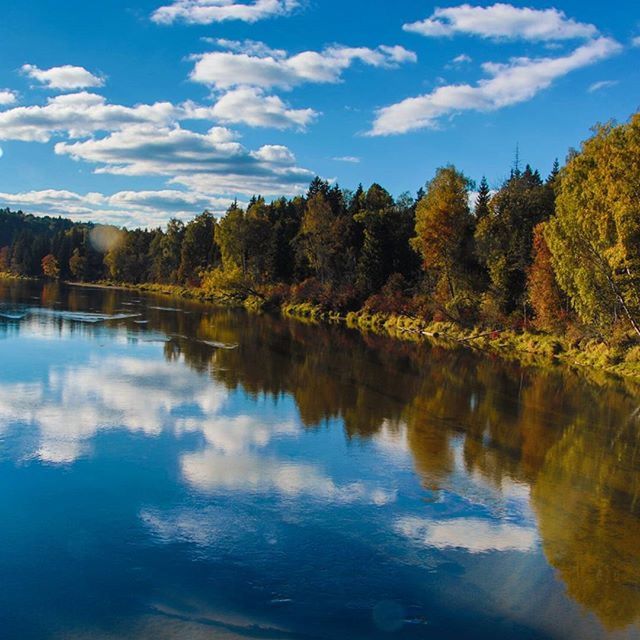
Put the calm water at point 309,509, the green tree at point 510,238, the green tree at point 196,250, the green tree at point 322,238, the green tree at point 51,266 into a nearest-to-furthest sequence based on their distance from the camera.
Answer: the calm water at point 309,509 → the green tree at point 510,238 → the green tree at point 322,238 → the green tree at point 196,250 → the green tree at point 51,266

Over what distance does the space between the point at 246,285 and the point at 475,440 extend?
60.1 m

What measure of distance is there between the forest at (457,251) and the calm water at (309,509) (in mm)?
8779

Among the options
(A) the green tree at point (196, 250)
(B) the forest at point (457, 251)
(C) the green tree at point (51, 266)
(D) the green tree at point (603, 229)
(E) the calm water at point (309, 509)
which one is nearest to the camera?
(E) the calm water at point (309, 509)

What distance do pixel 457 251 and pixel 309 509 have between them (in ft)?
139

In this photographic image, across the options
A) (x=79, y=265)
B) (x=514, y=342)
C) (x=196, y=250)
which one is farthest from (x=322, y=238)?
(x=79, y=265)

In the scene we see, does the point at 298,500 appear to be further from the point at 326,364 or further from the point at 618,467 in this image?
the point at 326,364

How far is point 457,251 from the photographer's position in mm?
51406

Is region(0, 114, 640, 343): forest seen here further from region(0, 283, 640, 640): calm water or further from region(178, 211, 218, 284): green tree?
region(0, 283, 640, 640): calm water

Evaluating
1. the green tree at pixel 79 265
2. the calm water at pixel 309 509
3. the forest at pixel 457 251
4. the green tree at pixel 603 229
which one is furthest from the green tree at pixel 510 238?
the green tree at pixel 79 265

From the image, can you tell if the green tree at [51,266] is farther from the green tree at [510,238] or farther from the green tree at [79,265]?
the green tree at [510,238]

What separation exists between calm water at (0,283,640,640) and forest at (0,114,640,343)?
8.78m

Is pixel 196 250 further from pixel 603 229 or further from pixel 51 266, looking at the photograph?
pixel 603 229

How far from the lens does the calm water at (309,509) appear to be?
8141 millimetres

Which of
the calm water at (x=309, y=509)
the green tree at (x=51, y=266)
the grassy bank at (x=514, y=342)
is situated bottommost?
the calm water at (x=309, y=509)
